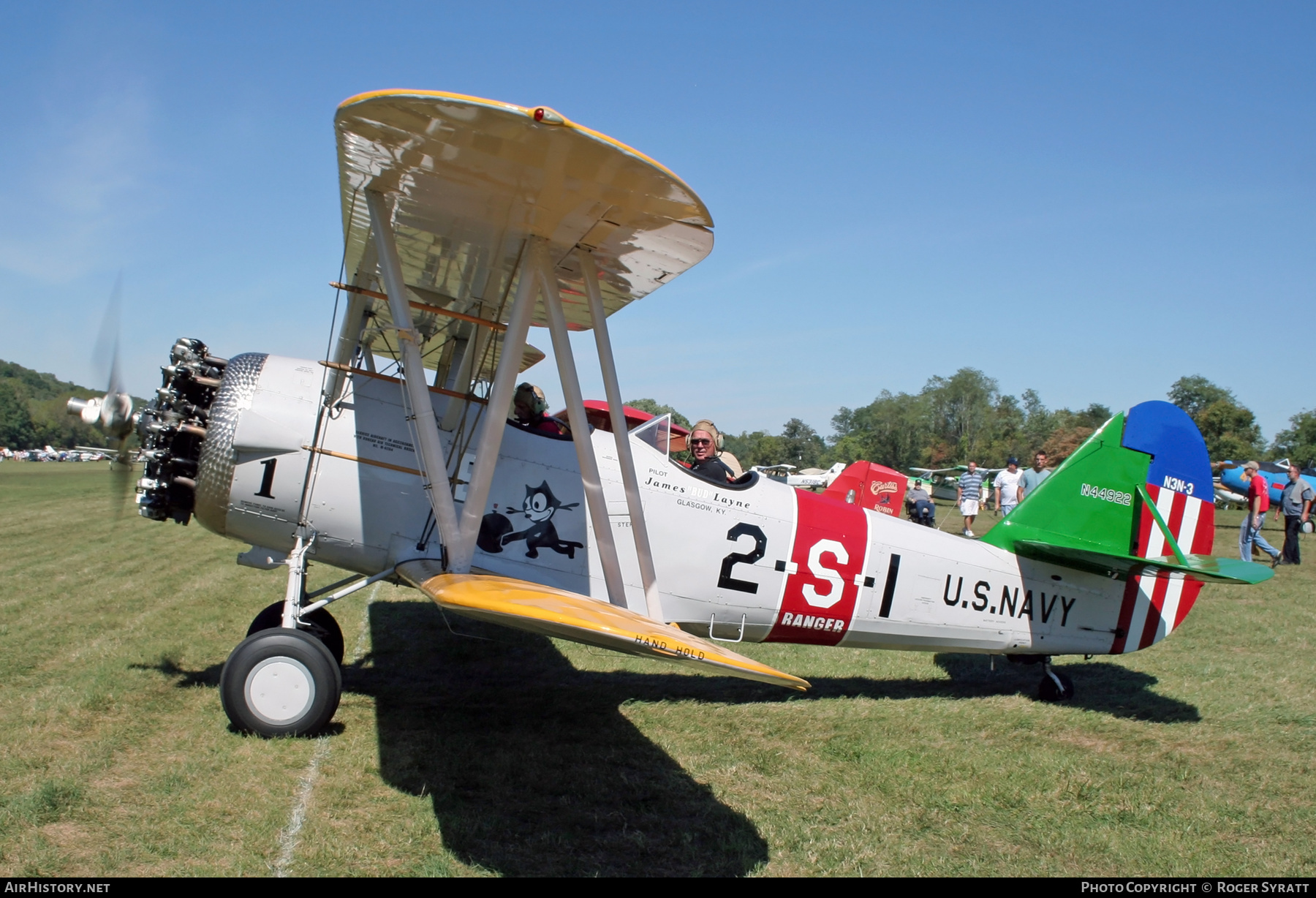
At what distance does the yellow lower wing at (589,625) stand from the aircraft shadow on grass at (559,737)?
0.84 m

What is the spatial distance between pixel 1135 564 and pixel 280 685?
526 cm

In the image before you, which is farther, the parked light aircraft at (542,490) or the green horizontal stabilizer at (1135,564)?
the green horizontal stabilizer at (1135,564)

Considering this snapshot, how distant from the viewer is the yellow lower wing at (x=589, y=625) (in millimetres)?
3041

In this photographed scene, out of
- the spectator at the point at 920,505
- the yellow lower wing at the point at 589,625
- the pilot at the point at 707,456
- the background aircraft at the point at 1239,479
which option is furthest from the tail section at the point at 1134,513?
the background aircraft at the point at 1239,479

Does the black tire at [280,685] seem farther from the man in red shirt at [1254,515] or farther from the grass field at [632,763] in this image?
the man in red shirt at [1254,515]

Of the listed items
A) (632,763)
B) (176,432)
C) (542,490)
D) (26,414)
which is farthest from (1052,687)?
(26,414)

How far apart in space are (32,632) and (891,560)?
6.46 m

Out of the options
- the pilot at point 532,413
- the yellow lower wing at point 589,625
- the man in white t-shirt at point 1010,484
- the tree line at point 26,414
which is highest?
the man in white t-shirt at point 1010,484

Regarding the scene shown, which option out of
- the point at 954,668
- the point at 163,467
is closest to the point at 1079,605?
the point at 954,668

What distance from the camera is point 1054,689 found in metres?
5.93

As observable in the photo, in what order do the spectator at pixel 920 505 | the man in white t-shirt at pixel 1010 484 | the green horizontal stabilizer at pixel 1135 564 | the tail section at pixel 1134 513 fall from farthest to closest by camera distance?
the spectator at pixel 920 505
the man in white t-shirt at pixel 1010 484
the tail section at pixel 1134 513
the green horizontal stabilizer at pixel 1135 564

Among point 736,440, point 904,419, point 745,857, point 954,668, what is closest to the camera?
point 745,857

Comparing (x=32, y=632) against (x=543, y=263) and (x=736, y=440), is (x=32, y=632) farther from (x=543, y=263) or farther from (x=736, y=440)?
(x=736, y=440)
